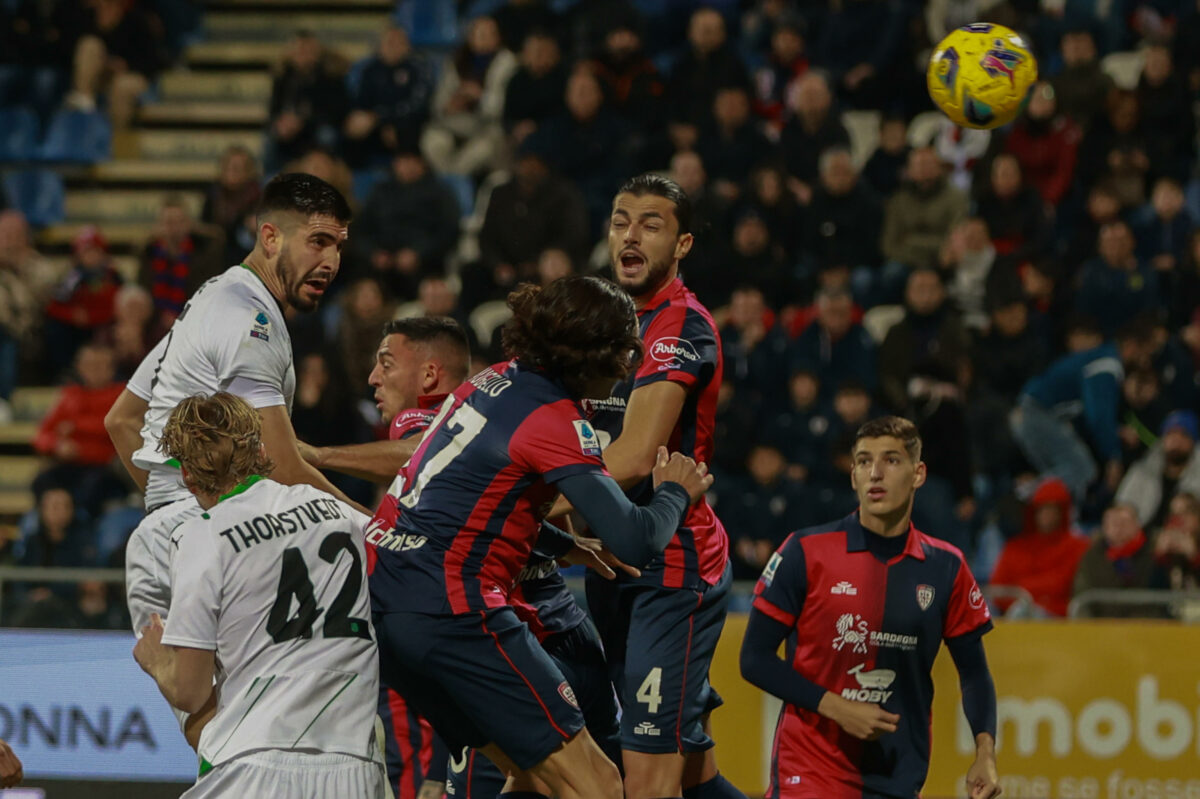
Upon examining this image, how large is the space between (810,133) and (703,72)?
1.14m

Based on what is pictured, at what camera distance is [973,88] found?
8.86 m

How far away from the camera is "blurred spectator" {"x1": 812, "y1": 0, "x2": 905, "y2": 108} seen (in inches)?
570

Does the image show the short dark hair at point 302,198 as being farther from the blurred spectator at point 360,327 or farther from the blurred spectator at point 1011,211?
the blurred spectator at point 1011,211

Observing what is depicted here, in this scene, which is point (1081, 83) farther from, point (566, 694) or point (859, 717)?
point (566, 694)

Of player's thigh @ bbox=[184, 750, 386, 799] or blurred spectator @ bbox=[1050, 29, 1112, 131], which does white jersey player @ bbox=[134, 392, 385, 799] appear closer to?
player's thigh @ bbox=[184, 750, 386, 799]

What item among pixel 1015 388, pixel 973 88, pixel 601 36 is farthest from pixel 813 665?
pixel 601 36

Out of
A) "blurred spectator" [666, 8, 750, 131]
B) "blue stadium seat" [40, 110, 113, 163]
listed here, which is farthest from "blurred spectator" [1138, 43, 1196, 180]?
"blue stadium seat" [40, 110, 113, 163]

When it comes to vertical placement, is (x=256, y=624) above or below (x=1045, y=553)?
above

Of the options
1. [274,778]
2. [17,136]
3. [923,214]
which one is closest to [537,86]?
[923,214]

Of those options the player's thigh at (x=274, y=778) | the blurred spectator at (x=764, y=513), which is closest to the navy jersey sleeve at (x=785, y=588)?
the player's thigh at (x=274, y=778)

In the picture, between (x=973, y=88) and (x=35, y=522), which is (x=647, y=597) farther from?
(x=35, y=522)

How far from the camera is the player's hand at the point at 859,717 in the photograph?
625 cm

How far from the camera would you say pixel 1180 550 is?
10531 millimetres

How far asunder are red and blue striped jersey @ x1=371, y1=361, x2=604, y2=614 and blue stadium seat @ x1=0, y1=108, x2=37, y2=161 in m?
12.8
